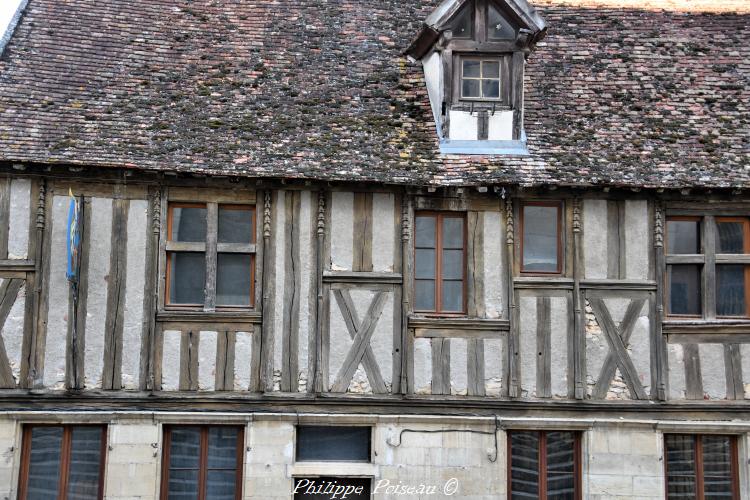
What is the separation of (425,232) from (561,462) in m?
2.99

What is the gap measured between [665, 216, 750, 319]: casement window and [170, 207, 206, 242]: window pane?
5.28 meters

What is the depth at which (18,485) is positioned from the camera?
424 inches

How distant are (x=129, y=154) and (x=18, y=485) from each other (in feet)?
12.3

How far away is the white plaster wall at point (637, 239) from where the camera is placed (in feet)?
37.3

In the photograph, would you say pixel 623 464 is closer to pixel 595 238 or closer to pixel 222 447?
pixel 595 238

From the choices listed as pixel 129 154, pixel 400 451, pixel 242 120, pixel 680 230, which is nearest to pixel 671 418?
pixel 680 230

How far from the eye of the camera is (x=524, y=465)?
36.9 ft

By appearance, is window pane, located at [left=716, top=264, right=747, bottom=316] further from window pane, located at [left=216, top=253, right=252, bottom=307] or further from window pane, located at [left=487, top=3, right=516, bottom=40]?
window pane, located at [left=216, top=253, right=252, bottom=307]

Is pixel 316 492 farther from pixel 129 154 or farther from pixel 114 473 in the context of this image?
pixel 129 154

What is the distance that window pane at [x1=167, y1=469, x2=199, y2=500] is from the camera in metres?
11.0

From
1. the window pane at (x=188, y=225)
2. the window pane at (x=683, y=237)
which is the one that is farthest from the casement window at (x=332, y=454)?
the window pane at (x=683, y=237)

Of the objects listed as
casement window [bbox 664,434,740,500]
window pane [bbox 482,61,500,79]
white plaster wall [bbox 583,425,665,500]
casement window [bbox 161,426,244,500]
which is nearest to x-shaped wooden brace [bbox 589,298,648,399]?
white plaster wall [bbox 583,425,665,500]

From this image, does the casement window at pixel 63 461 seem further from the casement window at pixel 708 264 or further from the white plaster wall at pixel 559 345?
the casement window at pixel 708 264

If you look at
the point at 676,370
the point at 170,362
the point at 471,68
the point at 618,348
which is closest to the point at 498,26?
the point at 471,68
